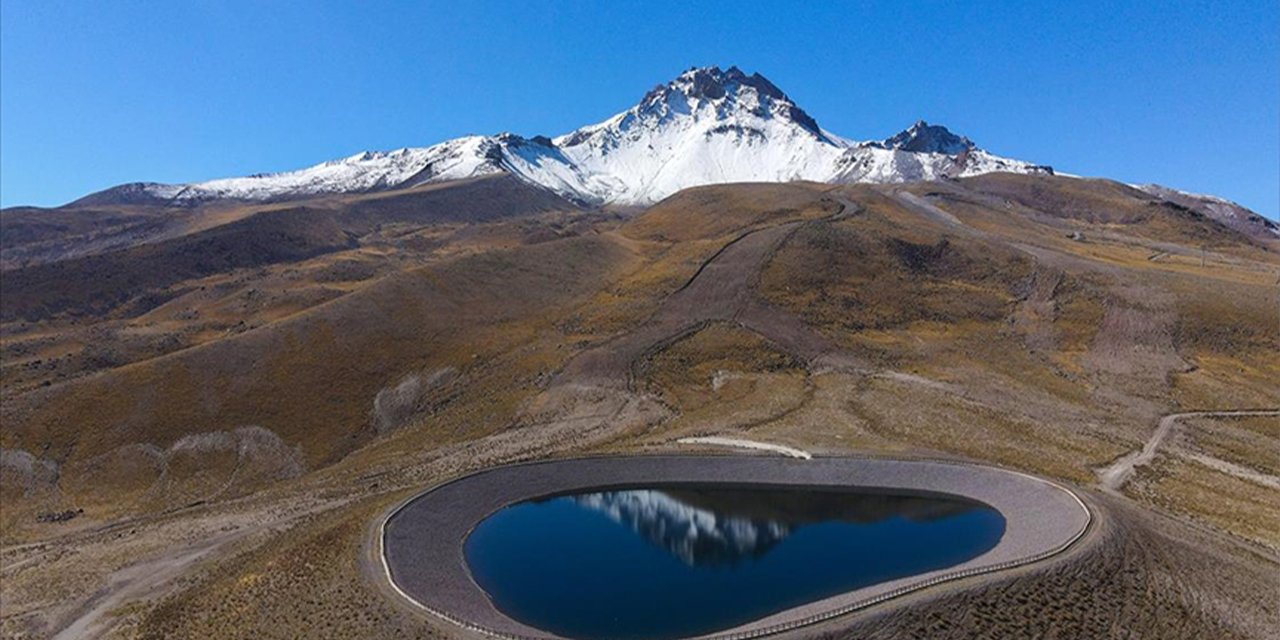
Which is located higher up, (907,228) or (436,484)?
(907,228)

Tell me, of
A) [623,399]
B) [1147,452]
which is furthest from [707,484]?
[1147,452]

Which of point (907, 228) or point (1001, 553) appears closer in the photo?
point (1001, 553)

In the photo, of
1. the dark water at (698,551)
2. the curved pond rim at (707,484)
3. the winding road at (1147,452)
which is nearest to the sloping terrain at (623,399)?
the winding road at (1147,452)

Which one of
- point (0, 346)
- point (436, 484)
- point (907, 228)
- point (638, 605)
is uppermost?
point (907, 228)

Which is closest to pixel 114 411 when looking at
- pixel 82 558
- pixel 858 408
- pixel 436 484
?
pixel 82 558

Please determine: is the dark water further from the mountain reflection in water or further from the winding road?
the winding road

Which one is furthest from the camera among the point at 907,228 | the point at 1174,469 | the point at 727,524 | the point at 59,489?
the point at 907,228

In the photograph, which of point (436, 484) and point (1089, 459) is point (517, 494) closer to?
point (436, 484)

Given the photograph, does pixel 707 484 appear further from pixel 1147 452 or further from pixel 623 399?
pixel 1147 452

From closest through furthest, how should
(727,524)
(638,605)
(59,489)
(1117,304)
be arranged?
(638,605) < (727,524) < (59,489) < (1117,304)
